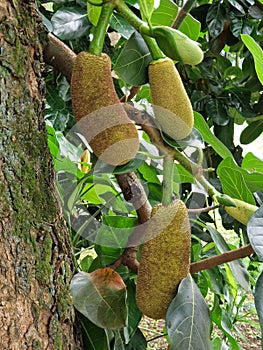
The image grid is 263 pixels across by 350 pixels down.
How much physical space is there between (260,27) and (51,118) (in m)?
0.61

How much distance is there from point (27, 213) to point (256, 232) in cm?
21

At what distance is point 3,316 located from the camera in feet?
1.38

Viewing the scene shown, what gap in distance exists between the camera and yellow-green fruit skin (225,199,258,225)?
0.54 meters

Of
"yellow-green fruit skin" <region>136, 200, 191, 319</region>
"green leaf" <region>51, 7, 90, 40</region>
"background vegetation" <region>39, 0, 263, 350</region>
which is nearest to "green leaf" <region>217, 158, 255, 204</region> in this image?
"background vegetation" <region>39, 0, 263, 350</region>

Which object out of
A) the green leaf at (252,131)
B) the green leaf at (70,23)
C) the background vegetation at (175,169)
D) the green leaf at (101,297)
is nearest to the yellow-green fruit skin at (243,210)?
the background vegetation at (175,169)

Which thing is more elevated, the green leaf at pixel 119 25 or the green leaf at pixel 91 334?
the green leaf at pixel 119 25

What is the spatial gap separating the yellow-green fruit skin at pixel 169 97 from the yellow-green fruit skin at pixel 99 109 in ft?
0.10

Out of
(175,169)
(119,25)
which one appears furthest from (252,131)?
(175,169)

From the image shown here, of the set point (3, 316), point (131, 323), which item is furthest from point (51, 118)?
point (3, 316)

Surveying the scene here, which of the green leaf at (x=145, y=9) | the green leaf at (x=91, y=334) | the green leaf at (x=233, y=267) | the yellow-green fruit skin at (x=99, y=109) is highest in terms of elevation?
the green leaf at (x=145, y=9)

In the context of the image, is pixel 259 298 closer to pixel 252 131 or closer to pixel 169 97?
pixel 169 97

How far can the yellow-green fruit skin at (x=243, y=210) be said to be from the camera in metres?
0.54

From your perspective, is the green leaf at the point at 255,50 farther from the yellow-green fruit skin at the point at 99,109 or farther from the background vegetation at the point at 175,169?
the yellow-green fruit skin at the point at 99,109

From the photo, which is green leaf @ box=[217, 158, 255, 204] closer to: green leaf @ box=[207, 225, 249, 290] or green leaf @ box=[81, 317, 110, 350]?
green leaf @ box=[207, 225, 249, 290]
